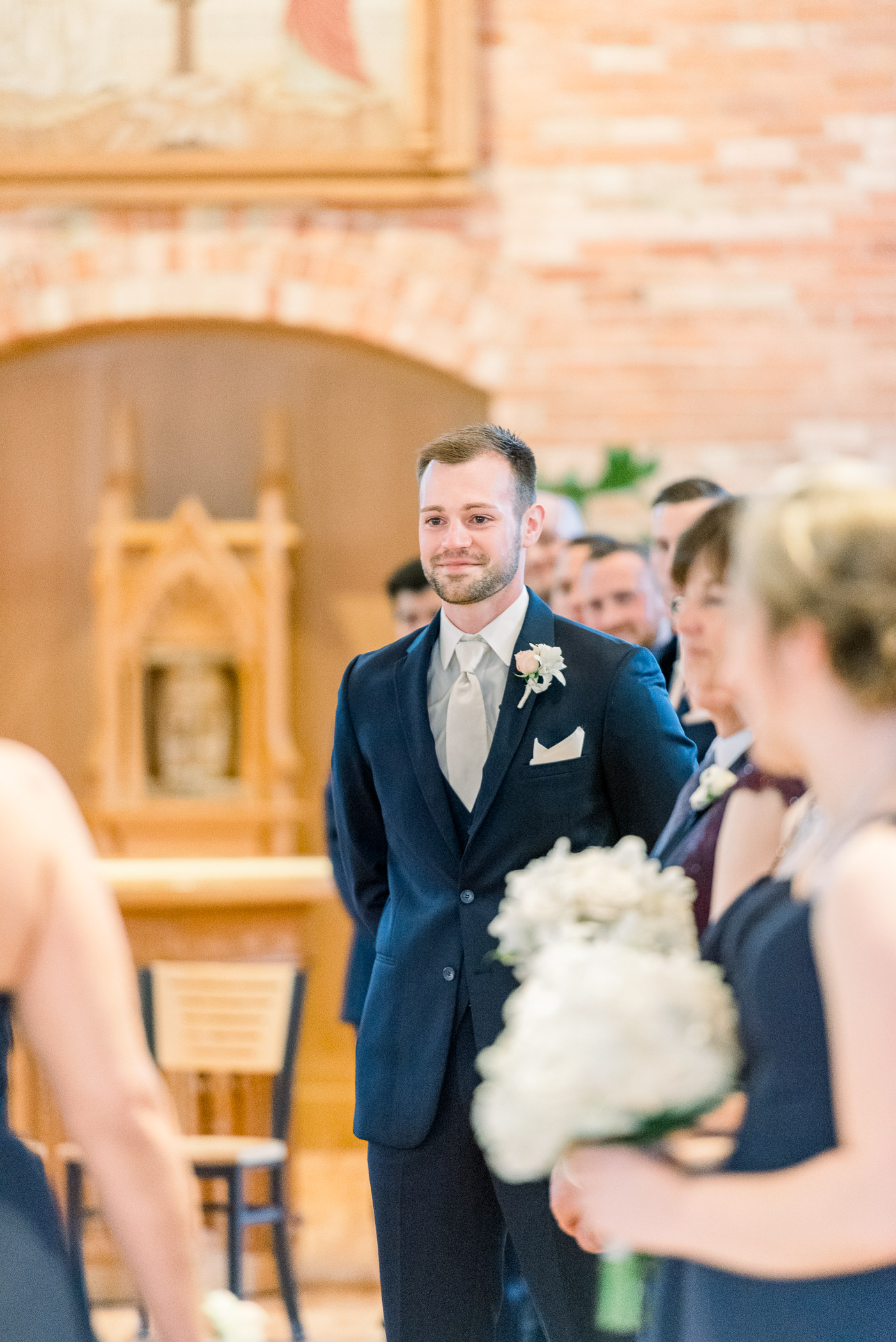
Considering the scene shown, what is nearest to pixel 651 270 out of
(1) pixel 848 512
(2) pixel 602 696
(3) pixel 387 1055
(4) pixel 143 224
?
(4) pixel 143 224

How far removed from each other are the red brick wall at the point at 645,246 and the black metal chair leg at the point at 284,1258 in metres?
2.89

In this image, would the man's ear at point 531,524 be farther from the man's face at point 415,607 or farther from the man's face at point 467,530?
the man's face at point 415,607

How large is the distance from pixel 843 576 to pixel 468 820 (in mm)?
1276

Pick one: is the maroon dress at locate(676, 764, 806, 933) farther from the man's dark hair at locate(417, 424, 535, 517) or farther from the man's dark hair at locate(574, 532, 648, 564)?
the man's dark hair at locate(574, 532, 648, 564)

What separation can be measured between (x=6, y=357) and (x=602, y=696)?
4.30 meters

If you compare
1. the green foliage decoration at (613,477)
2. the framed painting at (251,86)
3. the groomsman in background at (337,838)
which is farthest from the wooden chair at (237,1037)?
the framed painting at (251,86)

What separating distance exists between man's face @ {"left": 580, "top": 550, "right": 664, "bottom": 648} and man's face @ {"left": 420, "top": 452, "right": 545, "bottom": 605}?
1.22 meters

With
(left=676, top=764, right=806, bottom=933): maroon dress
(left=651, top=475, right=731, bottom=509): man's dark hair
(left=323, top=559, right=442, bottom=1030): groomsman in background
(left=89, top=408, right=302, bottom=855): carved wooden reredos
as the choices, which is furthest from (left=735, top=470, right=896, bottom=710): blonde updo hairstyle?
(left=89, top=408, right=302, bottom=855): carved wooden reredos

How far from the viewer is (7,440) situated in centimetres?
615

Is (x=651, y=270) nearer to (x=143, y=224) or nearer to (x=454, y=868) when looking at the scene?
(x=143, y=224)

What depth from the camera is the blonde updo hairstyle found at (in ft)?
4.21

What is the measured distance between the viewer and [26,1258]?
1.31 meters

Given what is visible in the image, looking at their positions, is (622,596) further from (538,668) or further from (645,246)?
(645,246)

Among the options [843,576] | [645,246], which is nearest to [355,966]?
[843,576]
